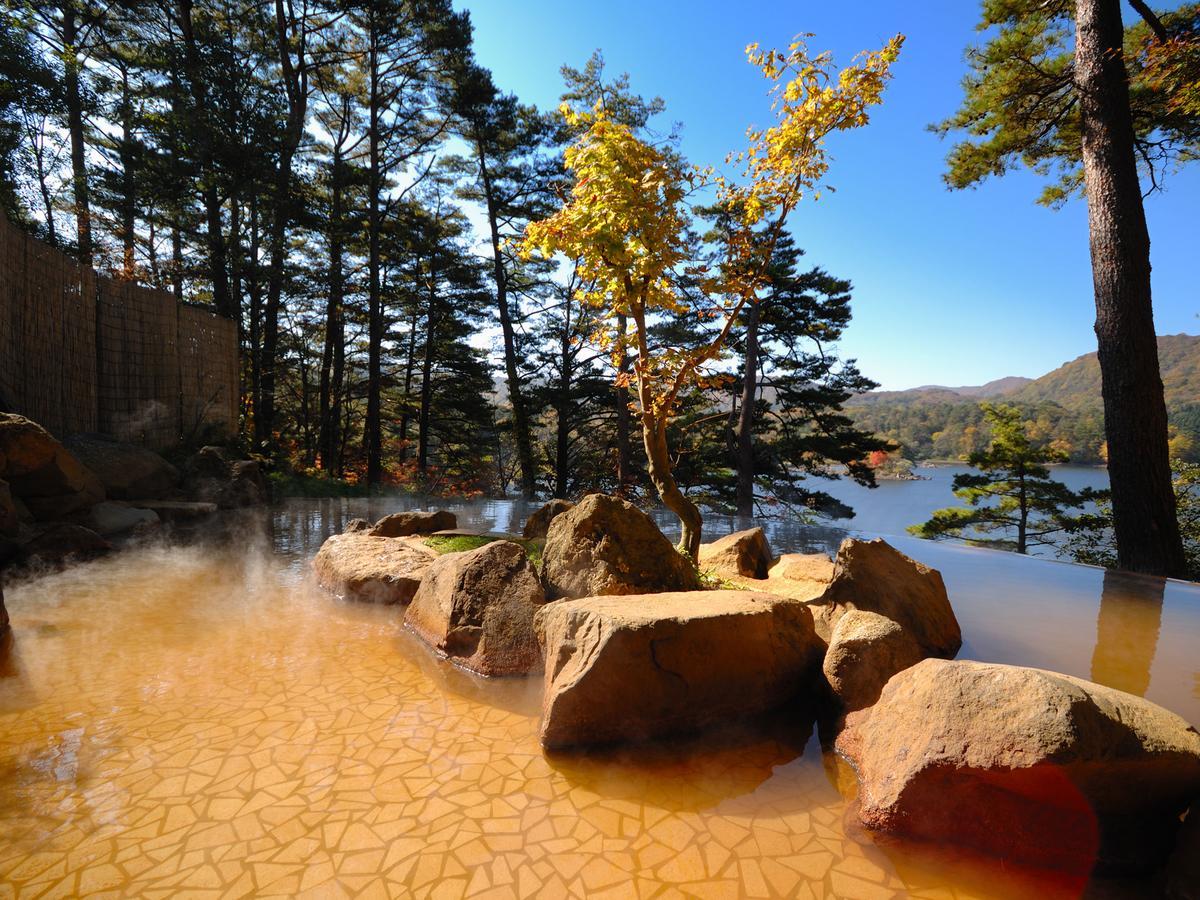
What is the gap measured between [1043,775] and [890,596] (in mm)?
1599

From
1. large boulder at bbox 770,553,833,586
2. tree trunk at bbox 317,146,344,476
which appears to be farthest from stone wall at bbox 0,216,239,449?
large boulder at bbox 770,553,833,586

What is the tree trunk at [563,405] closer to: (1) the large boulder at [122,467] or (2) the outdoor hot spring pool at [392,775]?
(1) the large boulder at [122,467]

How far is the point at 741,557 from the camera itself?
14.9 ft

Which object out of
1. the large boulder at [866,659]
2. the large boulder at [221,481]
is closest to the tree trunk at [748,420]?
the large boulder at [866,659]

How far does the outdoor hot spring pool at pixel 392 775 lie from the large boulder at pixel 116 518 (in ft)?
6.29

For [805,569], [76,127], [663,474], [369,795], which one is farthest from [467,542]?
[76,127]

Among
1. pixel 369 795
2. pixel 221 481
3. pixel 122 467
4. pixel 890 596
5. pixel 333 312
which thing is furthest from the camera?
pixel 333 312

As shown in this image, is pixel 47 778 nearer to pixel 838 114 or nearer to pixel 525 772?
pixel 525 772

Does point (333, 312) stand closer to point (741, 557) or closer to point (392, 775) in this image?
point (741, 557)

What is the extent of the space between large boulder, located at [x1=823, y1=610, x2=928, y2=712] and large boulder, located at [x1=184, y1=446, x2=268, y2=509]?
25.6 feet

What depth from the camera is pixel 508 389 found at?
12836 millimetres

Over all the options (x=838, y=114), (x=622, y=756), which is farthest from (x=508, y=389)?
(x=622, y=756)

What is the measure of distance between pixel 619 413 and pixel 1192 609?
8.92 m

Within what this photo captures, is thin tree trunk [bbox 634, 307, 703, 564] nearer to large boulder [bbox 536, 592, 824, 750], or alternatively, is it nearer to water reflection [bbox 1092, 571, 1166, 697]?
large boulder [bbox 536, 592, 824, 750]
